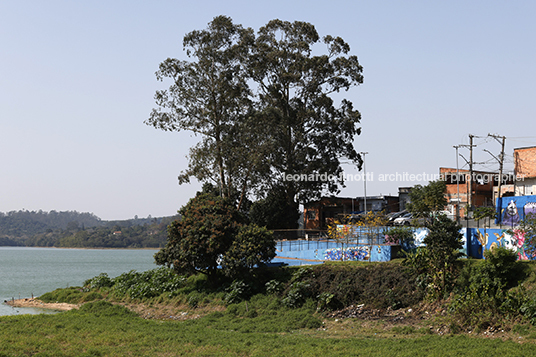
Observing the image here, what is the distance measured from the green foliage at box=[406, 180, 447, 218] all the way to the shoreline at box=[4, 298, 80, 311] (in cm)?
3172

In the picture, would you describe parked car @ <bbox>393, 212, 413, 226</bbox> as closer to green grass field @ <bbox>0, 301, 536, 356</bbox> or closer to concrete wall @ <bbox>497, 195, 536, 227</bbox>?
concrete wall @ <bbox>497, 195, 536, 227</bbox>

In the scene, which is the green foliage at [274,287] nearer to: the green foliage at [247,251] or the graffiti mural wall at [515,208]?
the green foliage at [247,251]

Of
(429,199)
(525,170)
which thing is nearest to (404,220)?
(429,199)

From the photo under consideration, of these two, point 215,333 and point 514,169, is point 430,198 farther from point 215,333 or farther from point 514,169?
point 215,333

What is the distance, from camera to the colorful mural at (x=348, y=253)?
118ft

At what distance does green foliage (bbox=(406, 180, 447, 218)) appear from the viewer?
161ft

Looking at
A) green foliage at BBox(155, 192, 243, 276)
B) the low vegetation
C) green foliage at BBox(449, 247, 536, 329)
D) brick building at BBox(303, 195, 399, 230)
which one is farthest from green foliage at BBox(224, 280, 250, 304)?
brick building at BBox(303, 195, 399, 230)

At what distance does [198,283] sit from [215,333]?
14393mm

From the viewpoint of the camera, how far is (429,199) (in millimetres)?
49125

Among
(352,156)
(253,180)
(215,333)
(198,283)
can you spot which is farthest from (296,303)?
(352,156)

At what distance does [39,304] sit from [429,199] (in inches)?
1453

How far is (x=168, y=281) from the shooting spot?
4178 centimetres

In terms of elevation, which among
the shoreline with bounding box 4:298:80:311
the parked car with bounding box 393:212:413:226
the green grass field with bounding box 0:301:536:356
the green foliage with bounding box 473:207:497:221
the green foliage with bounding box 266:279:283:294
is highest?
the green foliage with bounding box 473:207:497:221

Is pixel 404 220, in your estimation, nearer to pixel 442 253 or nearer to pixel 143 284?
pixel 442 253
